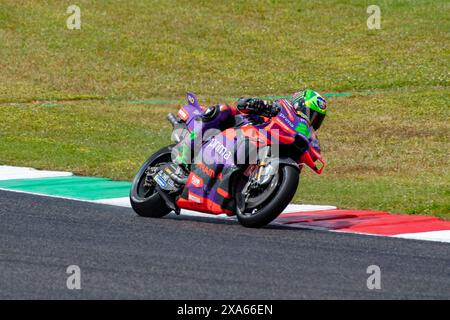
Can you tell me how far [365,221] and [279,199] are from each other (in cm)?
185

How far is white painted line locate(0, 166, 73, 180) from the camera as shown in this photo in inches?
631

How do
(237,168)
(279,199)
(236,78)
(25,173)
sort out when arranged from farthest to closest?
(236,78) < (25,173) < (237,168) < (279,199)

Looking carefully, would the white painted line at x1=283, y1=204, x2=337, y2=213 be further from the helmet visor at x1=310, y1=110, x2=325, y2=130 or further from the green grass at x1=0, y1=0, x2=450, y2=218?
the helmet visor at x1=310, y1=110, x2=325, y2=130

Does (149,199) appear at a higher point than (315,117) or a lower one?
Result: lower

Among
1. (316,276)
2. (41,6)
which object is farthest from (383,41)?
(316,276)

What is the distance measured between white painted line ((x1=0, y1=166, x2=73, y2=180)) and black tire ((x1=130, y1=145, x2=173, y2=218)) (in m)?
3.64

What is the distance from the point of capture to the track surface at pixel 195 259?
27.4 ft

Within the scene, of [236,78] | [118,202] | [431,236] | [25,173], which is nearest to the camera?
[431,236]

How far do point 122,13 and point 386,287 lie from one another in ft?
104

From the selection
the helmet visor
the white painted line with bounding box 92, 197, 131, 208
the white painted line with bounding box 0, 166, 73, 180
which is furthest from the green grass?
the white painted line with bounding box 92, 197, 131, 208

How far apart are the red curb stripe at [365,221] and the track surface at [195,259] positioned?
24.1 inches

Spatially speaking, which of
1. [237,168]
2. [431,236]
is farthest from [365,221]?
[237,168]

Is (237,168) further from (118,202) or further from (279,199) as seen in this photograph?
(118,202)

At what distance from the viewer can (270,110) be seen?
11703 mm
